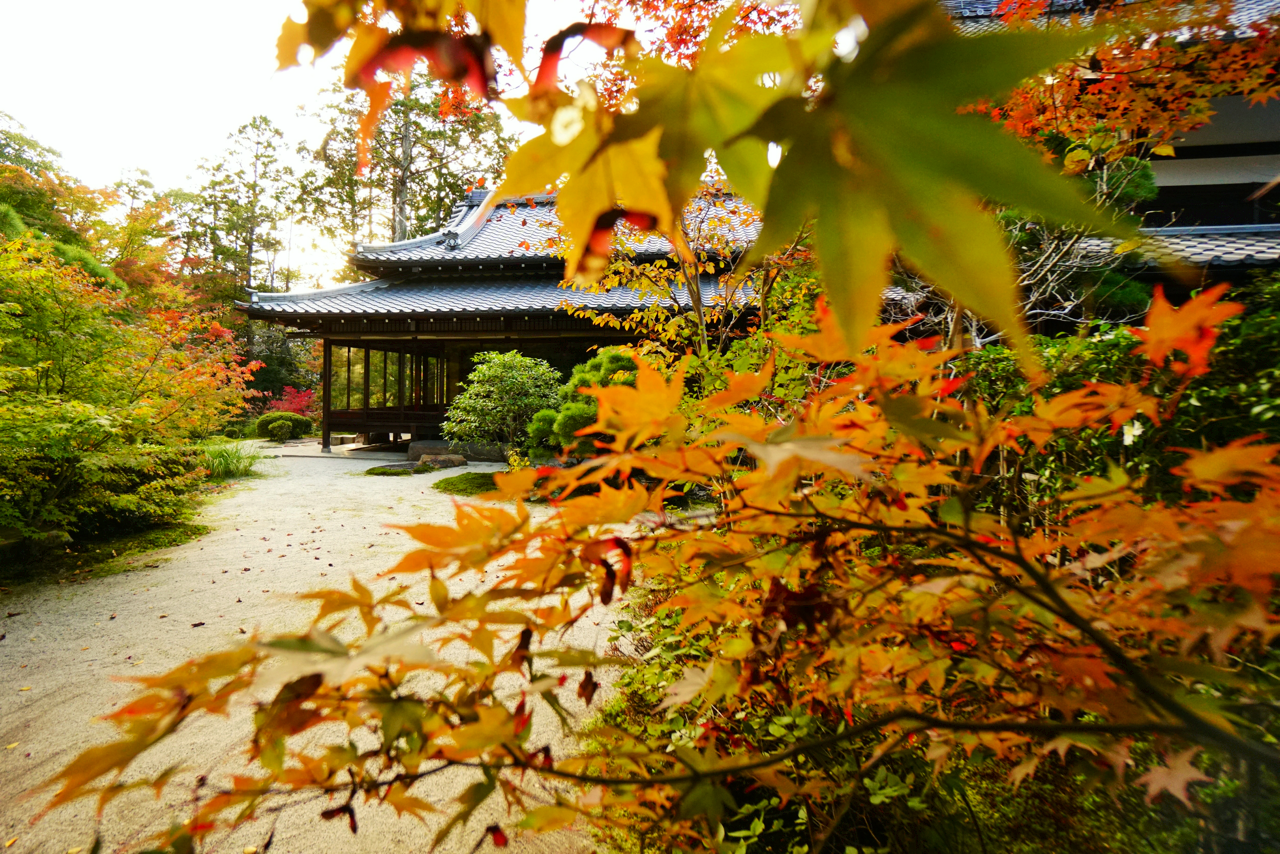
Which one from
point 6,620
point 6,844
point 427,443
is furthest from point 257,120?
point 6,844

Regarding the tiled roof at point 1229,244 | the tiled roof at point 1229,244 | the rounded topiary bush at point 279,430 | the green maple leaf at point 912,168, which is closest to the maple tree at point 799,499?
the green maple leaf at point 912,168

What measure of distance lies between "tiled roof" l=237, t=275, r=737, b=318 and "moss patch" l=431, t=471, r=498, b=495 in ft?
11.5

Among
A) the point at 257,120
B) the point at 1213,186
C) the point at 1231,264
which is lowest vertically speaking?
the point at 1231,264

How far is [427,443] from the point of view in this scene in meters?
10.1

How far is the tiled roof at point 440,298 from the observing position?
1050 cm

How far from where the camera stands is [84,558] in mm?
4133

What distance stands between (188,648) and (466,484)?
→ 4313mm

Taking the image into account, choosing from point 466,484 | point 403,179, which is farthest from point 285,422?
point 466,484

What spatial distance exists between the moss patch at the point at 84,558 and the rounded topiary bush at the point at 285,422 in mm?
11183

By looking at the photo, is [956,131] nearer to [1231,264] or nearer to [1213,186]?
[1231,264]

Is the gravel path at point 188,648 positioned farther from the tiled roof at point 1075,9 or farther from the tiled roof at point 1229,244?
the tiled roof at point 1229,244

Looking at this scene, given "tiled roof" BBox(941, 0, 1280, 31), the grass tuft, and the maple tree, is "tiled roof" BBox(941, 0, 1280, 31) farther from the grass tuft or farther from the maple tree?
the grass tuft

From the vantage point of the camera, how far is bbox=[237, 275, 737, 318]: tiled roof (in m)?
10.5

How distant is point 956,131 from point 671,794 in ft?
3.06
